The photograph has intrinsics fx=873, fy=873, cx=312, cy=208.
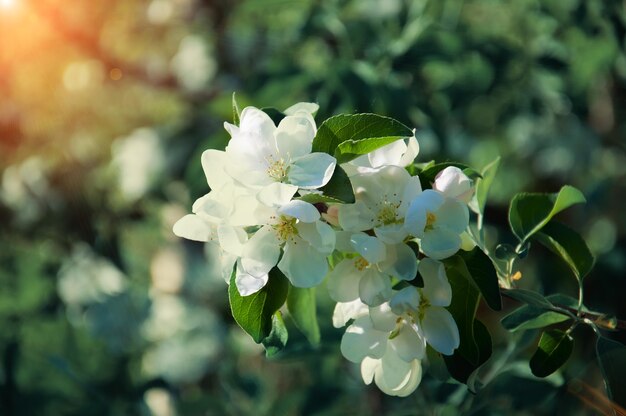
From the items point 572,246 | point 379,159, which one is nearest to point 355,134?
point 379,159

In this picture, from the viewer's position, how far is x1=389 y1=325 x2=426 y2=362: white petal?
2.63ft

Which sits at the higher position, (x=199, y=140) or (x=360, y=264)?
(x=360, y=264)

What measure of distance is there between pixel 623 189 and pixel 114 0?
177 cm

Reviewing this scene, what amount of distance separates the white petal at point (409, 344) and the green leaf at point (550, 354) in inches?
4.7

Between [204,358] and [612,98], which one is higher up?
[612,98]

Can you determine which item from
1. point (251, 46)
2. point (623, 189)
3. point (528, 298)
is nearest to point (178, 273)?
point (251, 46)

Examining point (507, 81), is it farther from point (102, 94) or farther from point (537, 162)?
point (102, 94)


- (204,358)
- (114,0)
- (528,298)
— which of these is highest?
(528,298)

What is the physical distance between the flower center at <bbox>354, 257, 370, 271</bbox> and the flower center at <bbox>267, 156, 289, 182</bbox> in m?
0.10

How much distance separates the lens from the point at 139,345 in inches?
99.1

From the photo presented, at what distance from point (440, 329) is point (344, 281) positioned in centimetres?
10

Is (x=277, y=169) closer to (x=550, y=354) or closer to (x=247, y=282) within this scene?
(x=247, y=282)

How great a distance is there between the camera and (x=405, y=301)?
0.75 metres

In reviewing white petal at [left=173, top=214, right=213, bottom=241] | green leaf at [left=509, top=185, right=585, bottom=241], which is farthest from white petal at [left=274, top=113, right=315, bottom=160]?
green leaf at [left=509, top=185, right=585, bottom=241]
